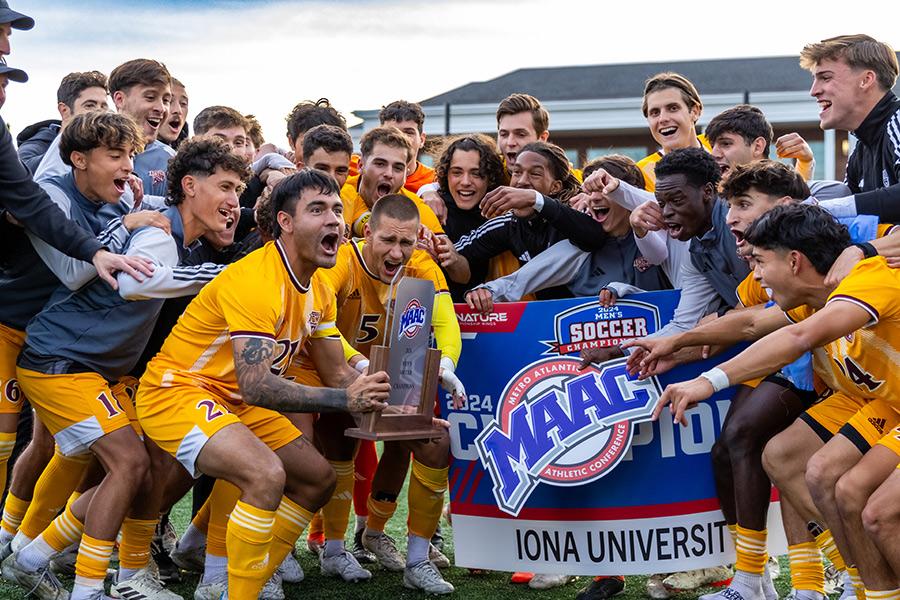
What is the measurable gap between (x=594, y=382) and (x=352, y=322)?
50.3 inches

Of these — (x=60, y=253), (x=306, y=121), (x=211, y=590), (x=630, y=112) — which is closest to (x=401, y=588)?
(x=211, y=590)

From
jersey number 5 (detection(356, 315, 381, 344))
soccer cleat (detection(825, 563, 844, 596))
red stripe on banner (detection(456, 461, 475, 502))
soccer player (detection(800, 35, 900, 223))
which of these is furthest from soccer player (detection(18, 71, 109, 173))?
soccer cleat (detection(825, 563, 844, 596))

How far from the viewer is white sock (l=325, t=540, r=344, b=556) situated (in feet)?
17.9

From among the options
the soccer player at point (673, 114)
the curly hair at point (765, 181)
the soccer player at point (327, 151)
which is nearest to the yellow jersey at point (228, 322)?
the soccer player at point (327, 151)

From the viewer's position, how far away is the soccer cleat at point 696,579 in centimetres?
508

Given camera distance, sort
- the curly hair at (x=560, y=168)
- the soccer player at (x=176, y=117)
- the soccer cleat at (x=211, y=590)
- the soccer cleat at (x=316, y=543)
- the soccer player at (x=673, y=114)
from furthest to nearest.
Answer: the soccer player at (x=176, y=117) < the soccer player at (x=673, y=114) < the soccer cleat at (x=316, y=543) < the curly hair at (x=560, y=168) < the soccer cleat at (x=211, y=590)

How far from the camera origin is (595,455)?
15.6 ft

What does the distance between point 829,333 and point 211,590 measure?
2.86 meters

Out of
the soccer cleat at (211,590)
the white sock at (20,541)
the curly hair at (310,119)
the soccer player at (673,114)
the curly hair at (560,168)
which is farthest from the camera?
the curly hair at (310,119)

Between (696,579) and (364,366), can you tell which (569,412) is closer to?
(364,366)

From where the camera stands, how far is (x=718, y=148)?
5812 millimetres

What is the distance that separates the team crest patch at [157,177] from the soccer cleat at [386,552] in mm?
2240

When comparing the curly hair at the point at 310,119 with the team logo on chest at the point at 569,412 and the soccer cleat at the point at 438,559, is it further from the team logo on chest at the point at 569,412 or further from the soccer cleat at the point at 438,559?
the soccer cleat at the point at 438,559

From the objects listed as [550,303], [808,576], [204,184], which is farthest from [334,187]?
[808,576]
